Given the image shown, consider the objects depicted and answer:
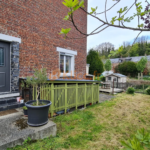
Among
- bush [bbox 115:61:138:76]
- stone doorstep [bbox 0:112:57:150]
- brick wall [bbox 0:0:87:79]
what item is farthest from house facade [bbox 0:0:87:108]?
bush [bbox 115:61:138:76]

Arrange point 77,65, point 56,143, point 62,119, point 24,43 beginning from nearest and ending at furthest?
point 56,143, point 62,119, point 24,43, point 77,65

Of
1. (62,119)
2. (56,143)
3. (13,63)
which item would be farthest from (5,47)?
(56,143)

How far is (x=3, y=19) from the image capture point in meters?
4.16

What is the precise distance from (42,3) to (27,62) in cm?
318

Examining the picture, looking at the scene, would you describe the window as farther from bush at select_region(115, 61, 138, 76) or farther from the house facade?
bush at select_region(115, 61, 138, 76)

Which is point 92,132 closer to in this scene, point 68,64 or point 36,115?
point 36,115

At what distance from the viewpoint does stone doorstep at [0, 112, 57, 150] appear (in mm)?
2168

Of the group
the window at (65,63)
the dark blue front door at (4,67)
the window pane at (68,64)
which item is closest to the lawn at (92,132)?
the dark blue front door at (4,67)

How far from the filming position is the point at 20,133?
2.43m

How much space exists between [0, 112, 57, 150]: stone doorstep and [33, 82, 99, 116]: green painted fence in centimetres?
124

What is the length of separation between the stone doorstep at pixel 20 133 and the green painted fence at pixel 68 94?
124 centimetres

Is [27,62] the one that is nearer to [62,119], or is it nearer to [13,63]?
[13,63]

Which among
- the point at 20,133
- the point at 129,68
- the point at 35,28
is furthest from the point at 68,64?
the point at 129,68

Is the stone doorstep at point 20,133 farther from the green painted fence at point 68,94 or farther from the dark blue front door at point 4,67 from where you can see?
the dark blue front door at point 4,67
